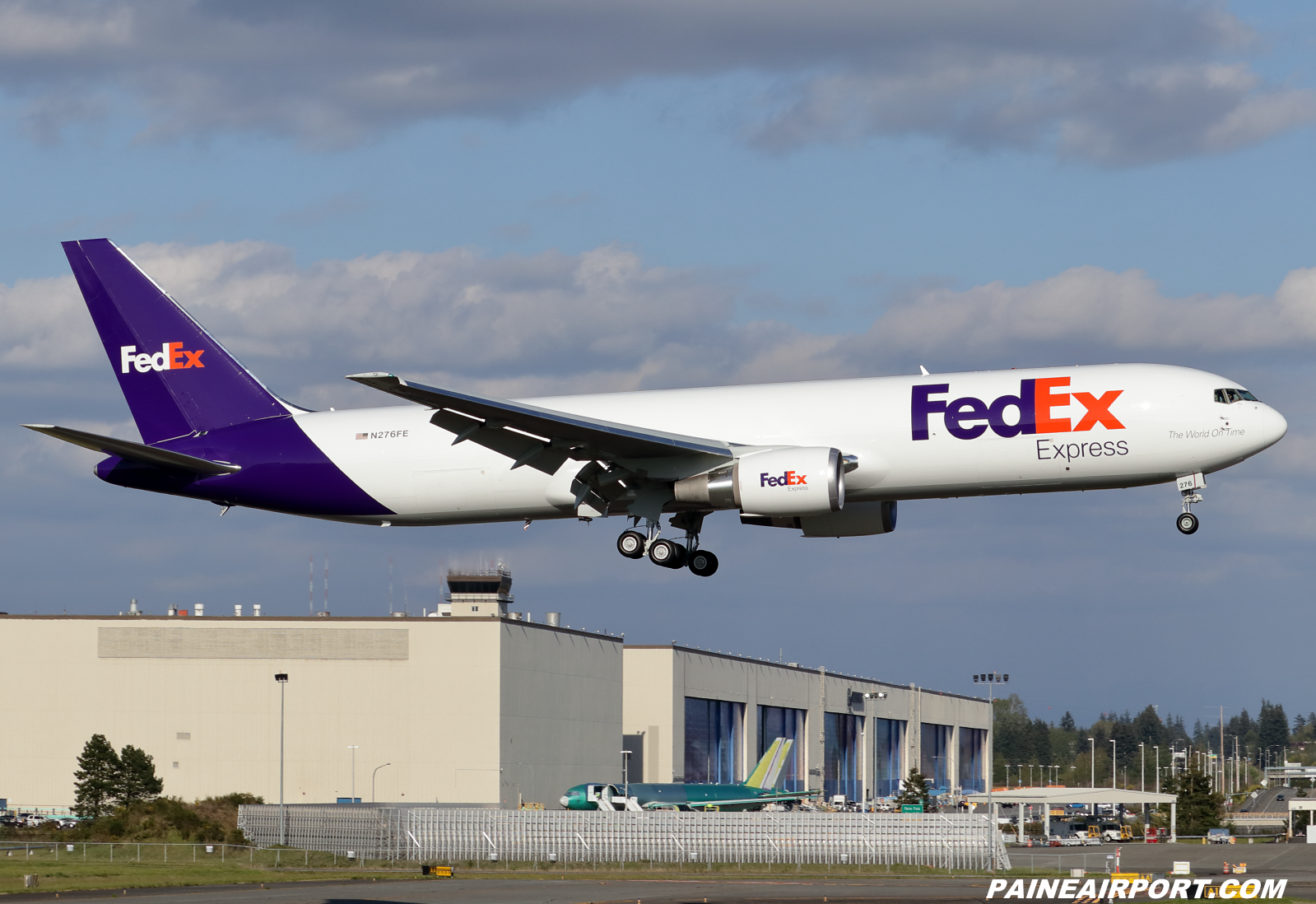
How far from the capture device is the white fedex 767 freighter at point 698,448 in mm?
40844

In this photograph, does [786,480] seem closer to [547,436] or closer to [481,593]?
[547,436]

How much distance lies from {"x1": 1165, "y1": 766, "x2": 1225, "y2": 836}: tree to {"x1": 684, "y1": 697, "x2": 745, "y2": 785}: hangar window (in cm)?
4289

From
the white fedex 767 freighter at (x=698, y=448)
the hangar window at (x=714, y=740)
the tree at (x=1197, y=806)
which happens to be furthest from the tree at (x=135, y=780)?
the tree at (x=1197, y=806)

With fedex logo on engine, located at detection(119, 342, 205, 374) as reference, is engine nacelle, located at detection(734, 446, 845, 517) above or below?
below

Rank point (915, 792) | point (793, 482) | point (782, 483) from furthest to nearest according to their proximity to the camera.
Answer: point (915, 792)
point (782, 483)
point (793, 482)

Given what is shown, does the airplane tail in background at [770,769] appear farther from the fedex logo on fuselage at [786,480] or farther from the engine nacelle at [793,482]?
the fedex logo on fuselage at [786,480]

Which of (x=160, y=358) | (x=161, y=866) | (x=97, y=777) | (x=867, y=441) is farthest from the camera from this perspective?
(x=97, y=777)

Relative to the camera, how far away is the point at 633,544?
44719 millimetres

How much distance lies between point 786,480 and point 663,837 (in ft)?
152

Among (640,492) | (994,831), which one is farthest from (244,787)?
(640,492)

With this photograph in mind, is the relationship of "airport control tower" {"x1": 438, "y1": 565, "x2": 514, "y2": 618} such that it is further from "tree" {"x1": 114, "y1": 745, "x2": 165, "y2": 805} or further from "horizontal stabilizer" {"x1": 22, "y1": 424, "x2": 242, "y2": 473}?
"horizontal stabilizer" {"x1": 22, "y1": 424, "x2": 242, "y2": 473}

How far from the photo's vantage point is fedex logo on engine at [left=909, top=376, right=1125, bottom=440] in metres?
40.8

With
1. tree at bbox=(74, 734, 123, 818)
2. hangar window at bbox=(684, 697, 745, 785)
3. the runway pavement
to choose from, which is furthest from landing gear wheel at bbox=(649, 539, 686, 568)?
hangar window at bbox=(684, 697, 745, 785)

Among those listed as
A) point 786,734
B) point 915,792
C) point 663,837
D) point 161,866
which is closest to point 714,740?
point 786,734
